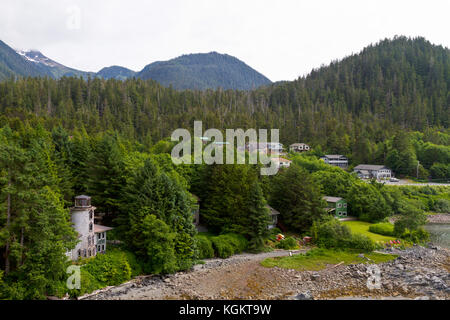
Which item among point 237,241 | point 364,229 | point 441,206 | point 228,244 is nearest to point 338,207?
point 364,229

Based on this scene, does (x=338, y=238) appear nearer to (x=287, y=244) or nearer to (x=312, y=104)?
(x=287, y=244)

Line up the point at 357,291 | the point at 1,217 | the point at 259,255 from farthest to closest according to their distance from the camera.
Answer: the point at 259,255, the point at 357,291, the point at 1,217

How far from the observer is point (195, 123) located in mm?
93188

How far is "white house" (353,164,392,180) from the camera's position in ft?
238

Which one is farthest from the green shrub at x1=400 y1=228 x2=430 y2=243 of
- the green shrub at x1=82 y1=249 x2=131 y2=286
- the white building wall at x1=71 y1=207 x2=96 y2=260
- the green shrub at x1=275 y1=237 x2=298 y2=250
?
the white building wall at x1=71 y1=207 x2=96 y2=260

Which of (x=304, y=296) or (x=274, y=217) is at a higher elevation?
(x=274, y=217)

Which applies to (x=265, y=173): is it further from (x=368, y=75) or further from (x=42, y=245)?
(x=368, y=75)

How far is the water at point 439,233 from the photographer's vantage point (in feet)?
127

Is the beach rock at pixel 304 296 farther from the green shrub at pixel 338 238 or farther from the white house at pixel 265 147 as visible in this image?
the white house at pixel 265 147

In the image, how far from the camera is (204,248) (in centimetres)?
3089

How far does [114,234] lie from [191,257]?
711cm

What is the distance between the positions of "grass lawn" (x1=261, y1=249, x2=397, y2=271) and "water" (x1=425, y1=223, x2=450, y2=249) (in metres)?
10.6

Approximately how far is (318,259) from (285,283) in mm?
6689
